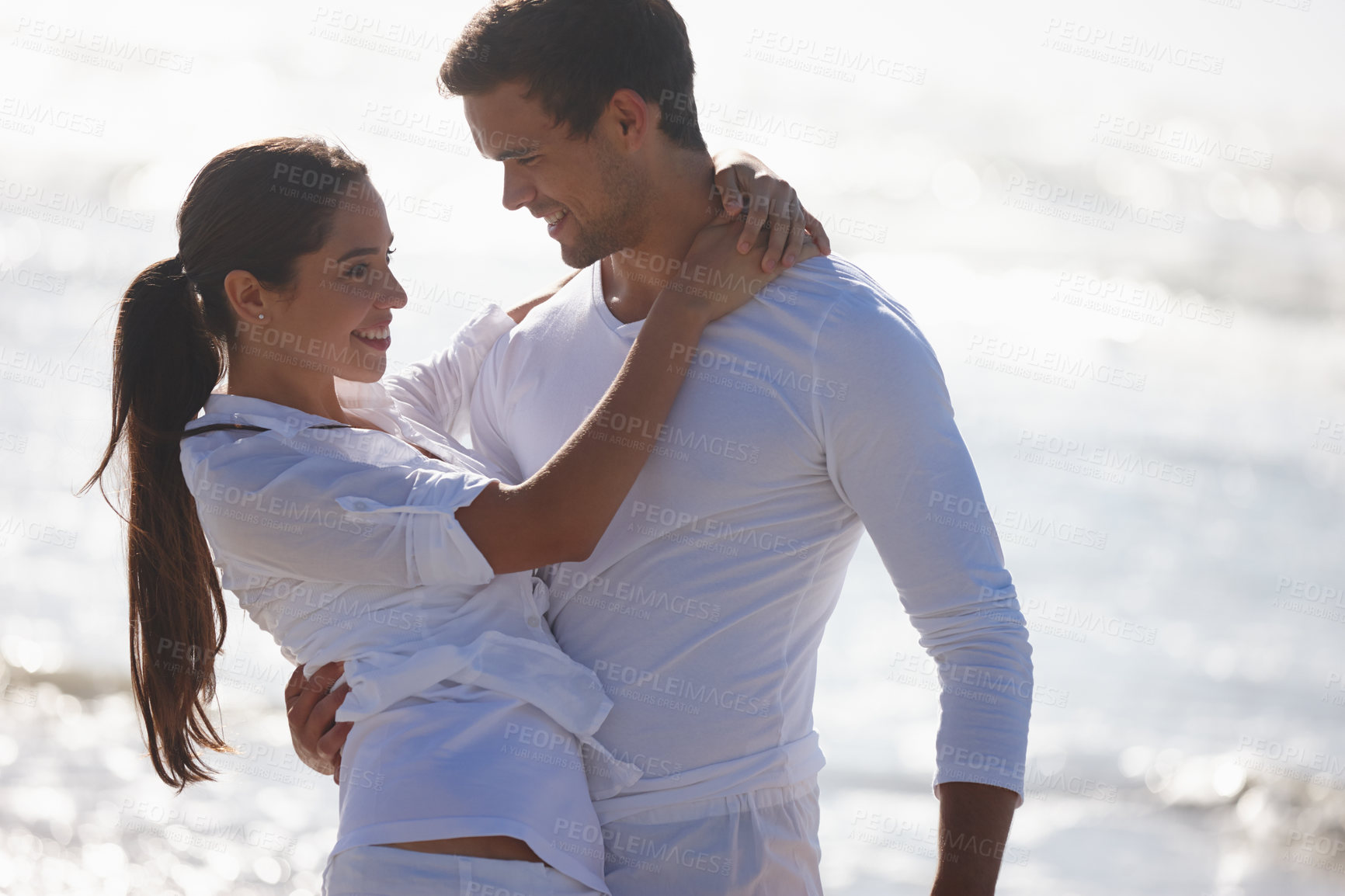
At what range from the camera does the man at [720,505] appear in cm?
200

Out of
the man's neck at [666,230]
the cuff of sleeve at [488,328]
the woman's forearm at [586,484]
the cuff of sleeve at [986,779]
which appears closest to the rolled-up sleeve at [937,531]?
the cuff of sleeve at [986,779]

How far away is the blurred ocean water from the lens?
6199 millimetres

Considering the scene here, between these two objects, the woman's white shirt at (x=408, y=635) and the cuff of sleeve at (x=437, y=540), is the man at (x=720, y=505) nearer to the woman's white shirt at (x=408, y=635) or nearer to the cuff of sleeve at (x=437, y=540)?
the woman's white shirt at (x=408, y=635)

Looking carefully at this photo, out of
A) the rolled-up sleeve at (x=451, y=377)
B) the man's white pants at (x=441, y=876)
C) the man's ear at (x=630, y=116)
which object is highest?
the man's ear at (x=630, y=116)

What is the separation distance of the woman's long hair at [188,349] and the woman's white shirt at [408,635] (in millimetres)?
198

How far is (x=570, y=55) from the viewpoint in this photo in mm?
2348

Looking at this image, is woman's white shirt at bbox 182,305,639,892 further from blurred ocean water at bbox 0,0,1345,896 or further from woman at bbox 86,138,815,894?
blurred ocean water at bbox 0,0,1345,896

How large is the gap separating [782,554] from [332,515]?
0.80 metres

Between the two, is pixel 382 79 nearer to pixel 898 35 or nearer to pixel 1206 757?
pixel 898 35

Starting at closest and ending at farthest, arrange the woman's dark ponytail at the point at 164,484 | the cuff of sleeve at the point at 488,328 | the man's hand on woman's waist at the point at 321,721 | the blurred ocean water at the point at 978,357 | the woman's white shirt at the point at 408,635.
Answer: the woman's white shirt at the point at 408,635, the man's hand on woman's waist at the point at 321,721, the woman's dark ponytail at the point at 164,484, the cuff of sleeve at the point at 488,328, the blurred ocean water at the point at 978,357

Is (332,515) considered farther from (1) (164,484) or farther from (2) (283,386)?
(1) (164,484)

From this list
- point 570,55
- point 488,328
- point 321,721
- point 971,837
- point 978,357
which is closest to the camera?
point 971,837

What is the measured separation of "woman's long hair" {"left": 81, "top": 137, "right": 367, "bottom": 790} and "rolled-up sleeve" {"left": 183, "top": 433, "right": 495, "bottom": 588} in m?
0.26

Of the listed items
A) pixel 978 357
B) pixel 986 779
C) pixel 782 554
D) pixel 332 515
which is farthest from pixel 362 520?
pixel 978 357
